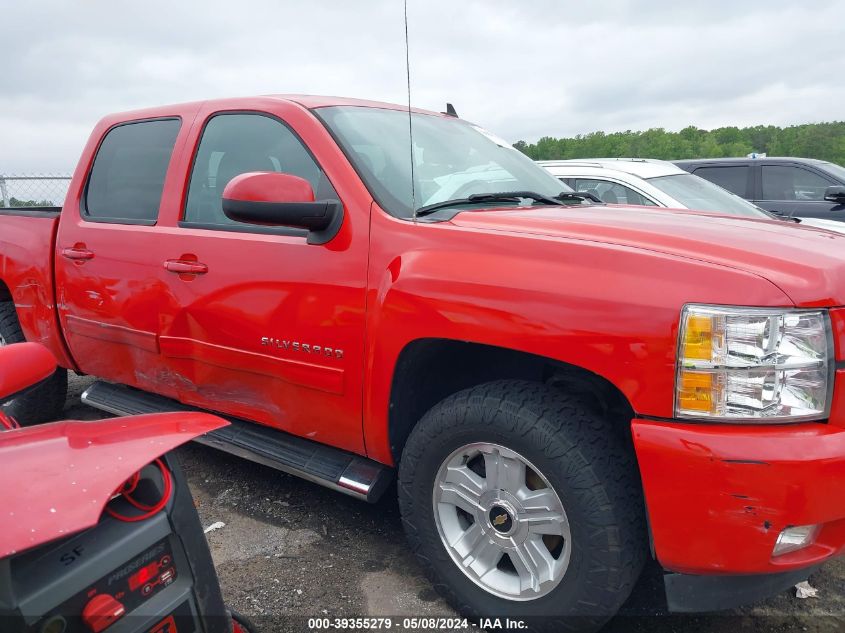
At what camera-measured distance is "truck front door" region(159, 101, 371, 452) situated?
238 cm

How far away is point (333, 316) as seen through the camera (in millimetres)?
2369

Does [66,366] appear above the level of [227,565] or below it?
above

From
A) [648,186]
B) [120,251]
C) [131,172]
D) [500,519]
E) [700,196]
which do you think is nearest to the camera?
[500,519]

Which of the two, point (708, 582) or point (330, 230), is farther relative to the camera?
point (330, 230)

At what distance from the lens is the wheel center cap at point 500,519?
6.86 ft

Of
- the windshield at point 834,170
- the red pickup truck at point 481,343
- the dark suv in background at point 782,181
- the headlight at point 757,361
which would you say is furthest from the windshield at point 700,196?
the headlight at point 757,361

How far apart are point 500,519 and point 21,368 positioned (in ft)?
4.67

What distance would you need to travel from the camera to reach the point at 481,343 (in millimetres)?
2018

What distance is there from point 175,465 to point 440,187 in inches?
62.4

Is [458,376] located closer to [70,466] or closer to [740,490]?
Result: [740,490]

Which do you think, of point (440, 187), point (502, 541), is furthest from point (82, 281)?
point (502, 541)

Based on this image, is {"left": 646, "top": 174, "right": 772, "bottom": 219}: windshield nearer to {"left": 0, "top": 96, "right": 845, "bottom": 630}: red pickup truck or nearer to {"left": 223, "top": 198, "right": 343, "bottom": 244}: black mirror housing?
{"left": 0, "top": 96, "right": 845, "bottom": 630}: red pickup truck

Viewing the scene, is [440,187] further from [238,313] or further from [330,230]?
[238,313]

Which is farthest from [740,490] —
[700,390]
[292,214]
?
[292,214]
